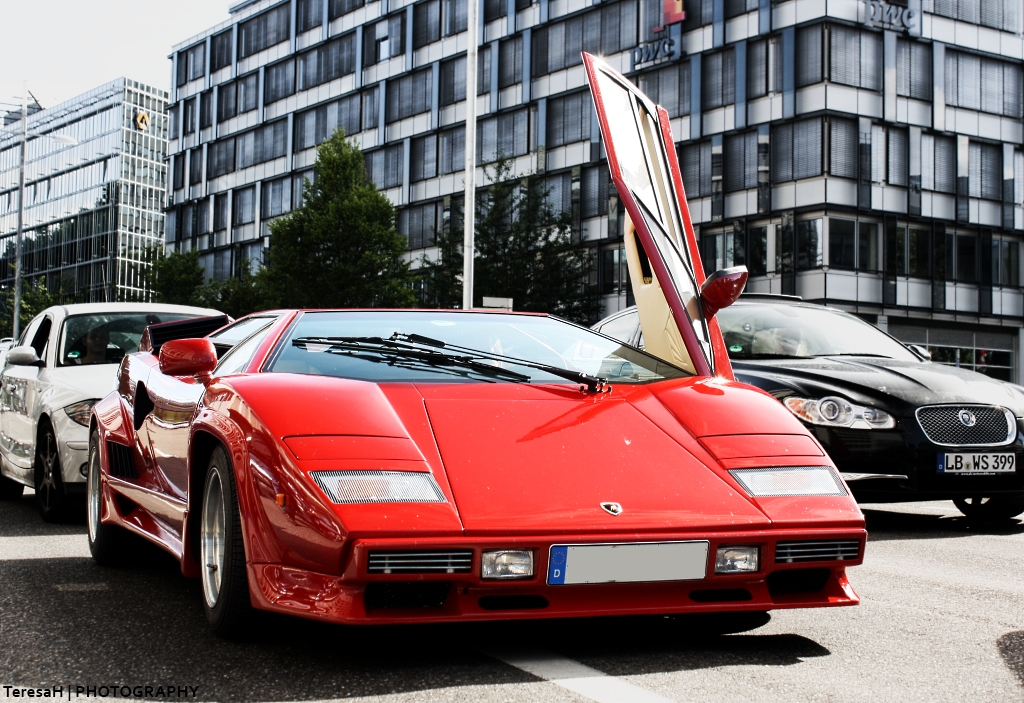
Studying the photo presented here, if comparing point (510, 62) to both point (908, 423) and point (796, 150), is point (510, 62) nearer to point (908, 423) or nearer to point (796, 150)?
point (796, 150)

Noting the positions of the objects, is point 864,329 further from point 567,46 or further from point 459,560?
point 567,46

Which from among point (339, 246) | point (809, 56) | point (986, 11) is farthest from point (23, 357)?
point (986, 11)

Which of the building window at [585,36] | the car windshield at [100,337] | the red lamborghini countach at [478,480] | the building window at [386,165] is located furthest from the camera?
the building window at [386,165]

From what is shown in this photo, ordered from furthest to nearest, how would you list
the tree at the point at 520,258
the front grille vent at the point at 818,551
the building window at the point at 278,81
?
the building window at the point at 278,81 < the tree at the point at 520,258 < the front grille vent at the point at 818,551

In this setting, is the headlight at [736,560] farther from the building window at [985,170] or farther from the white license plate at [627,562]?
the building window at [985,170]

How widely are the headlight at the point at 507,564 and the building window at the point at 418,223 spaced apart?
150 feet

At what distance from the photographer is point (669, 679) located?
11.3 feet

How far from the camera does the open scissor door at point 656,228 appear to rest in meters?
5.74

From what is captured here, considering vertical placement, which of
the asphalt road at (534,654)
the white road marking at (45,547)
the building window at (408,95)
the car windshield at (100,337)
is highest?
the building window at (408,95)

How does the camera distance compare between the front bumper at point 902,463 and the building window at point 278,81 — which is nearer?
the front bumper at point 902,463

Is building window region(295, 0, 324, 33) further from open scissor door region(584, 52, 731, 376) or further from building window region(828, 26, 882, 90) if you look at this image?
open scissor door region(584, 52, 731, 376)

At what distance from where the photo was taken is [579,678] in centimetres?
341

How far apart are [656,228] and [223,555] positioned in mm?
2962

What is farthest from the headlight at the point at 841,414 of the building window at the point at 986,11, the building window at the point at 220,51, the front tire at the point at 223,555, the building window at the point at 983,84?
the building window at the point at 220,51
